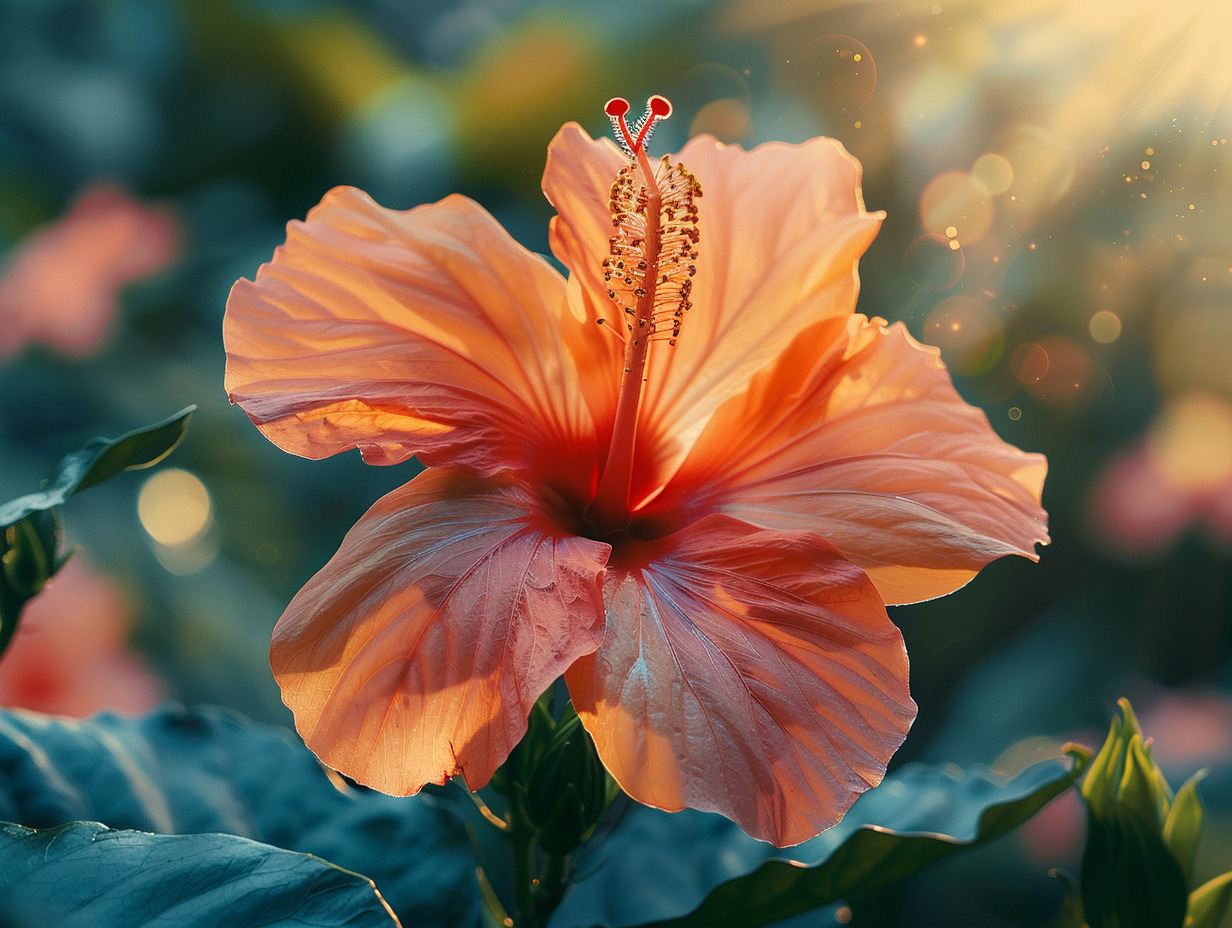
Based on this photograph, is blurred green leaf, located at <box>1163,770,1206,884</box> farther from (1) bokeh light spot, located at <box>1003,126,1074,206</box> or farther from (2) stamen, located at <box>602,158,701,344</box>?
A: (1) bokeh light spot, located at <box>1003,126,1074,206</box>

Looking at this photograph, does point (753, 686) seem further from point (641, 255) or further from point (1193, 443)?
point (1193, 443)

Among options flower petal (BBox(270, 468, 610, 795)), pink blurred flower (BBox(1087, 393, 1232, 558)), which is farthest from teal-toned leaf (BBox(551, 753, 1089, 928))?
pink blurred flower (BBox(1087, 393, 1232, 558))

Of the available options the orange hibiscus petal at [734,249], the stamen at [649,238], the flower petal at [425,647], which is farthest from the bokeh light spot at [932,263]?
the flower petal at [425,647]

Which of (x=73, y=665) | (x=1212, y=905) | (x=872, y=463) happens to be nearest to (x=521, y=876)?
(x=872, y=463)

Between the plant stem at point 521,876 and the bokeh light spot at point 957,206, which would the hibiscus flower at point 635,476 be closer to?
the plant stem at point 521,876

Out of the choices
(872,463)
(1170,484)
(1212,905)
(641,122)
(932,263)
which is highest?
(641,122)

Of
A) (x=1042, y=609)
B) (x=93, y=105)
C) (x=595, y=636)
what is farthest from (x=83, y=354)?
(x=1042, y=609)
